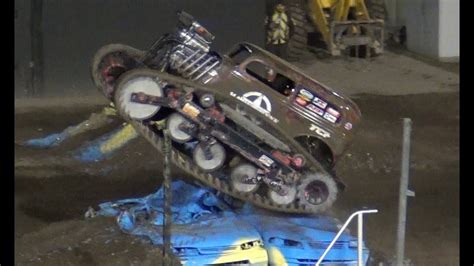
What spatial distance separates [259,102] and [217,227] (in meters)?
1.20

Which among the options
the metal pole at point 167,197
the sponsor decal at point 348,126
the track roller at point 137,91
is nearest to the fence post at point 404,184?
the metal pole at point 167,197

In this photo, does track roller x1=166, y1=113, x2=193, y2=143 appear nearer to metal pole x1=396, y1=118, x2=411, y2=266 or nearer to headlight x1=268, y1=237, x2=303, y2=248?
headlight x1=268, y1=237, x2=303, y2=248

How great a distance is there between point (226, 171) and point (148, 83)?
105 cm

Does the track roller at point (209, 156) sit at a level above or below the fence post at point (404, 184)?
below

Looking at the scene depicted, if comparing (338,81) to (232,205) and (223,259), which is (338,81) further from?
(223,259)

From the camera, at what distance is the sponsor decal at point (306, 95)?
844cm

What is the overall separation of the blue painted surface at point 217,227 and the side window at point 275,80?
109 centimetres

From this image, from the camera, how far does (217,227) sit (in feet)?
25.8

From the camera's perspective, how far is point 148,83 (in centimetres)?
816

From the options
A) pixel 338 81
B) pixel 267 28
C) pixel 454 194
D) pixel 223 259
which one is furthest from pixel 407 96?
pixel 223 259

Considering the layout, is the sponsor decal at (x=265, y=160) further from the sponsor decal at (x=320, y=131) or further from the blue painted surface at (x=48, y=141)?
the blue painted surface at (x=48, y=141)

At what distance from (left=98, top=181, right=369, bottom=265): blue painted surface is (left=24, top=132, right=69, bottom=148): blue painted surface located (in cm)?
297

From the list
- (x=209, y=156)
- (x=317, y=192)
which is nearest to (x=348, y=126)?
(x=317, y=192)

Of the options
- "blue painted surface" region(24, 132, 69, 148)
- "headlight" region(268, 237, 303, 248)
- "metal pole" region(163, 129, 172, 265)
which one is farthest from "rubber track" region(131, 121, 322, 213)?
"blue painted surface" region(24, 132, 69, 148)
